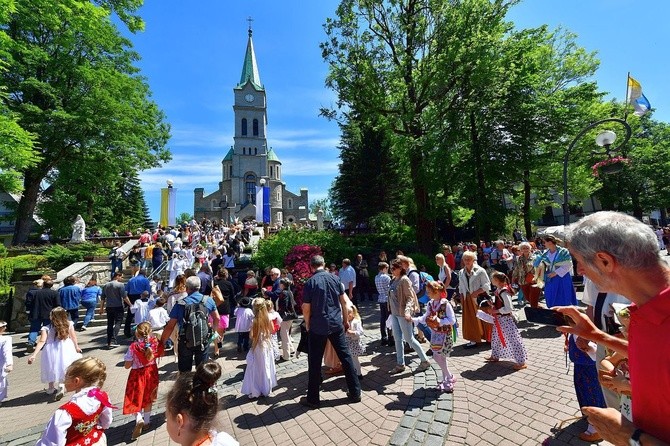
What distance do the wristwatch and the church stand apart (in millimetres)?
58944

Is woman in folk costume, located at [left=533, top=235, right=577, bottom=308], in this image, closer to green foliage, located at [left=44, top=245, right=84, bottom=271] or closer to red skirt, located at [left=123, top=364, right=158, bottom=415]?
red skirt, located at [left=123, top=364, right=158, bottom=415]

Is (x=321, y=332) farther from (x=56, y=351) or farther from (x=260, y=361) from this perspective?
(x=56, y=351)

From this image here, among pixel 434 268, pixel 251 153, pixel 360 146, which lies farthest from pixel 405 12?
pixel 251 153

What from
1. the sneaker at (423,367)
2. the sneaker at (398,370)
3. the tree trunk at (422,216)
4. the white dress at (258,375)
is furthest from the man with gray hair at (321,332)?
the tree trunk at (422,216)

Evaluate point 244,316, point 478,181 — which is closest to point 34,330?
point 244,316

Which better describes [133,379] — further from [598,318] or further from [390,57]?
[390,57]

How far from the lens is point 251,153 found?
6259cm

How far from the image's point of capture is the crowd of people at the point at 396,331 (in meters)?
1.40

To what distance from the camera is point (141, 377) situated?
4492mm

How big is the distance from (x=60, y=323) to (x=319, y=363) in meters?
4.68

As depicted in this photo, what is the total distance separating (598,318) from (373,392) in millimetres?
3231

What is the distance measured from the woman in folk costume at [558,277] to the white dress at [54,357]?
880 cm

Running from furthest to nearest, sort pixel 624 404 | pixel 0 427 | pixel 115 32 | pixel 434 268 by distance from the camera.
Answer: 1. pixel 115 32
2. pixel 434 268
3. pixel 0 427
4. pixel 624 404

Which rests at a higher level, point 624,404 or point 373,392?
point 624,404
